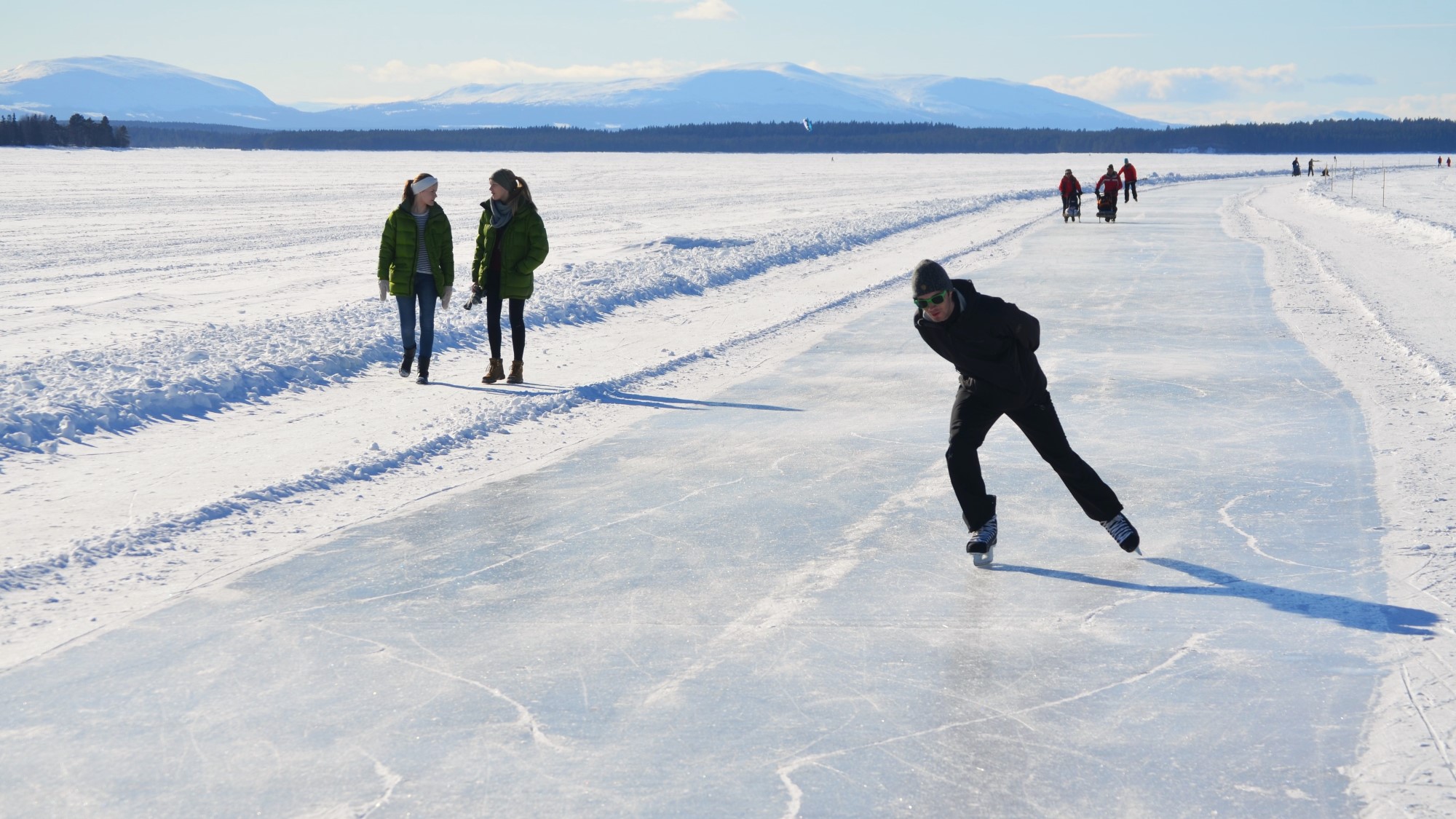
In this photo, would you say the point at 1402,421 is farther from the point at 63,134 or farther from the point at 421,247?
the point at 63,134

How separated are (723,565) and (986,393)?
121cm

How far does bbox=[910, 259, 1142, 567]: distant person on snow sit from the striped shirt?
526cm

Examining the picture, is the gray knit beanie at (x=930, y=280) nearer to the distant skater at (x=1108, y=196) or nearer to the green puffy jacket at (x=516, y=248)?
the green puffy jacket at (x=516, y=248)

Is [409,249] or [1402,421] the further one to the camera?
[409,249]

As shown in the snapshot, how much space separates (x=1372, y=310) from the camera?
43.5ft

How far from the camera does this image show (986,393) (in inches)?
202

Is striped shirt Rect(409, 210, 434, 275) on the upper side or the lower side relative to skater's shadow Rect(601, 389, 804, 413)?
upper

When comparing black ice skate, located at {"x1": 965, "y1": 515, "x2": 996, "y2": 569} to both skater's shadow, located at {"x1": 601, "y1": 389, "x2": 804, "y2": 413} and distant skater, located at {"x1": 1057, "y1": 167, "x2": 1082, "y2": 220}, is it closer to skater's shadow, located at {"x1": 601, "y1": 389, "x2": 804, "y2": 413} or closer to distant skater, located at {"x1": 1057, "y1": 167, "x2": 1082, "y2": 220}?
skater's shadow, located at {"x1": 601, "y1": 389, "x2": 804, "y2": 413}

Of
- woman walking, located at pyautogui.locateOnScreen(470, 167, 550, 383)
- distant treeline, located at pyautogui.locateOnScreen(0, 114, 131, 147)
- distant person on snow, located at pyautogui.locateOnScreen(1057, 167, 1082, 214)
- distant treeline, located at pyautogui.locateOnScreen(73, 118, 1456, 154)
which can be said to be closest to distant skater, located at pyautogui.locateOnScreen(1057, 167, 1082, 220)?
distant person on snow, located at pyautogui.locateOnScreen(1057, 167, 1082, 214)

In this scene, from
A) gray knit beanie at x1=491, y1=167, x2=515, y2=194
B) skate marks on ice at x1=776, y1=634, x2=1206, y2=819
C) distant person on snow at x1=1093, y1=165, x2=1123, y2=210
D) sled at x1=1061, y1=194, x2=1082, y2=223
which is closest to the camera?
skate marks on ice at x1=776, y1=634, x2=1206, y2=819

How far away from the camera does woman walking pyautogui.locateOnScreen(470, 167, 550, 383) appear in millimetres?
9172

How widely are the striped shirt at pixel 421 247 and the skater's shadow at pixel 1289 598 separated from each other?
18.3 ft

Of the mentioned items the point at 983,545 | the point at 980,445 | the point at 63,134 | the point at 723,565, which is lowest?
the point at 723,565

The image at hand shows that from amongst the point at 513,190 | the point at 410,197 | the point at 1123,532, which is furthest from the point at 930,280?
the point at 410,197
